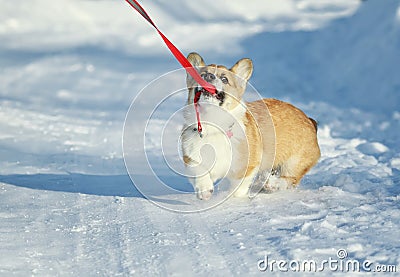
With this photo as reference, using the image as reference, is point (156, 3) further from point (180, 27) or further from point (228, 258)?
point (228, 258)

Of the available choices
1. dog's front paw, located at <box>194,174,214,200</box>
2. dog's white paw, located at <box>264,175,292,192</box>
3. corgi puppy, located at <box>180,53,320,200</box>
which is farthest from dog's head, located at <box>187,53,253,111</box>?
dog's white paw, located at <box>264,175,292,192</box>

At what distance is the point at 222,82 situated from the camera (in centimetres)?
376

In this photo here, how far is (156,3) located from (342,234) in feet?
38.4

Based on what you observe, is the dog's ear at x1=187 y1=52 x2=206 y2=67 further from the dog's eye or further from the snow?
the snow

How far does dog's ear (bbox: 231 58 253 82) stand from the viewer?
13.0 feet

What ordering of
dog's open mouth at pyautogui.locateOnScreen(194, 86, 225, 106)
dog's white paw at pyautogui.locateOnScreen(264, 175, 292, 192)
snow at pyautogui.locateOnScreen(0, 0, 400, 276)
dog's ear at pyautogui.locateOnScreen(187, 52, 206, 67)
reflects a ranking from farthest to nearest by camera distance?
dog's white paw at pyautogui.locateOnScreen(264, 175, 292, 192), dog's ear at pyautogui.locateOnScreen(187, 52, 206, 67), dog's open mouth at pyautogui.locateOnScreen(194, 86, 225, 106), snow at pyautogui.locateOnScreen(0, 0, 400, 276)

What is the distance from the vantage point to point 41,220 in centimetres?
360

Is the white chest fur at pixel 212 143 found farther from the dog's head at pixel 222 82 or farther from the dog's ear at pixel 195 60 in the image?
the dog's ear at pixel 195 60

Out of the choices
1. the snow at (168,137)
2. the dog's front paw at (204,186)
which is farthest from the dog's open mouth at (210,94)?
the snow at (168,137)

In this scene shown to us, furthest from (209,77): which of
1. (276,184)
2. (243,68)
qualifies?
(276,184)

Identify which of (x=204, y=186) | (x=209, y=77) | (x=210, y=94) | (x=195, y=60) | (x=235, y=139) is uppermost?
(x=195, y=60)

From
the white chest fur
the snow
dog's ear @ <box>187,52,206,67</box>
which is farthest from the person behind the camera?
dog's ear @ <box>187,52,206,67</box>

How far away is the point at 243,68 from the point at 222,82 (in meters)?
0.27

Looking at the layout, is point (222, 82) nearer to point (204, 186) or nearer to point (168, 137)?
point (204, 186)
